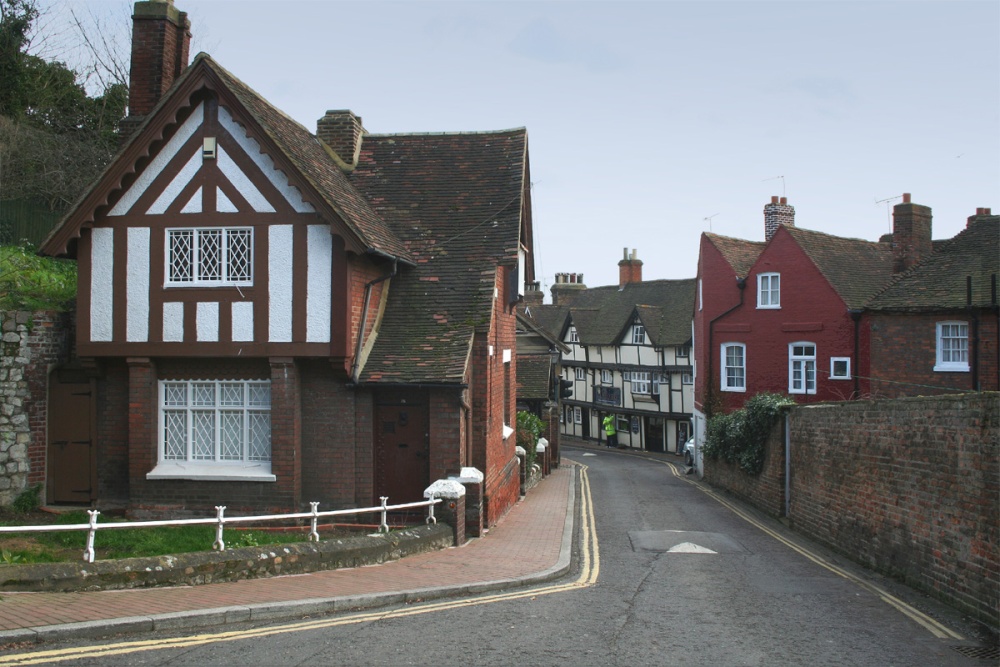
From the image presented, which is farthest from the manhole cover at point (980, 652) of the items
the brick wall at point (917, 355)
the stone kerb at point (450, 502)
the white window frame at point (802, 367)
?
the white window frame at point (802, 367)

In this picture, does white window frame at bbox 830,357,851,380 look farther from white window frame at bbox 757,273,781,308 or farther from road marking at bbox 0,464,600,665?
road marking at bbox 0,464,600,665

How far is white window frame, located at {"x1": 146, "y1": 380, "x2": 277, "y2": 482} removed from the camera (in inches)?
560

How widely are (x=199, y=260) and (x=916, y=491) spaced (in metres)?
11.9

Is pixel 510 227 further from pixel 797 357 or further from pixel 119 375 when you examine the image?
pixel 797 357

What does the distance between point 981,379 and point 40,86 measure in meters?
32.8

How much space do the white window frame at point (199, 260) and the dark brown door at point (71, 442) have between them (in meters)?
2.73

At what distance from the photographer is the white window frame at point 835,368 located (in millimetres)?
28891

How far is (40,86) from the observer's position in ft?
96.8

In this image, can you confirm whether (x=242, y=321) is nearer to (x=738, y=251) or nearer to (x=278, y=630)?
(x=278, y=630)

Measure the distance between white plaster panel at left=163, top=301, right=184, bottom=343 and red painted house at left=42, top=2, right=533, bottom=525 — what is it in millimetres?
35

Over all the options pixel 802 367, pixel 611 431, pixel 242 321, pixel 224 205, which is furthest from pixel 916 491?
pixel 611 431

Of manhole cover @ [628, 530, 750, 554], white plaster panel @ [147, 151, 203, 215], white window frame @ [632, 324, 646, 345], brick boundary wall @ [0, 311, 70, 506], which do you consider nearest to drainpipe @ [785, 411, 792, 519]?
manhole cover @ [628, 530, 750, 554]

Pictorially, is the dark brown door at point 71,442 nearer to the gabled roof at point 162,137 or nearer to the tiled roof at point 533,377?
the gabled roof at point 162,137

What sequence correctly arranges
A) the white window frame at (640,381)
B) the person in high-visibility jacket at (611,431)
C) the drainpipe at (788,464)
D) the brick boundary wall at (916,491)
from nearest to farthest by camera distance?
the brick boundary wall at (916,491) → the drainpipe at (788,464) → the white window frame at (640,381) → the person in high-visibility jacket at (611,431)
